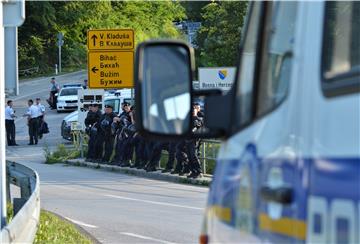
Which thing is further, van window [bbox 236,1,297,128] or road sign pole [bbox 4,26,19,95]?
road sign pole [bbox 4,26,19,95]

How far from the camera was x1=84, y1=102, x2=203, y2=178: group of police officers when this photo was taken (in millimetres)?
18594

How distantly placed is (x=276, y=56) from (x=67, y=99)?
4350 cm

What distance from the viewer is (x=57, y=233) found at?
9.46 m

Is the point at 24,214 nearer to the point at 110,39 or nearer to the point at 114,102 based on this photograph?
the point at 110,39

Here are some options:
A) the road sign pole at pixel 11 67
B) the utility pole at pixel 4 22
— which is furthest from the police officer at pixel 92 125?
the utility pole at pixel 4 22

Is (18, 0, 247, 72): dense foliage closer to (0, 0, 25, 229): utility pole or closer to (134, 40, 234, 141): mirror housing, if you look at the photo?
(0, 0, 25, 229): utility pole

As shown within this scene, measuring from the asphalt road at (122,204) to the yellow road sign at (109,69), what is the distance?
266cm

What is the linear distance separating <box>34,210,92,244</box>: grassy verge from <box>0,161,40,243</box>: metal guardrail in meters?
0.47

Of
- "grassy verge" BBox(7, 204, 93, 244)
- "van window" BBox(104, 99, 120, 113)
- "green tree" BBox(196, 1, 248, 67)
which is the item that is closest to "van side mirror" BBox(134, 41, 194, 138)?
"grassy verge" BBox(7, 204, 93, 244)

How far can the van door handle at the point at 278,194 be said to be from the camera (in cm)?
237

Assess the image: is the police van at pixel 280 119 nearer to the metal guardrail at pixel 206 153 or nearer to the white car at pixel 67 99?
the metal guardrail at pixel 206 153

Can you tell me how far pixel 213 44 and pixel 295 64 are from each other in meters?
40.3

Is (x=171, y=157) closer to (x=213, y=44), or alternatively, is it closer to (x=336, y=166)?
(x=336, y=166)

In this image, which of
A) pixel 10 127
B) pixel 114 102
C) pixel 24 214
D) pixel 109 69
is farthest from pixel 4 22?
pixel 10 127
